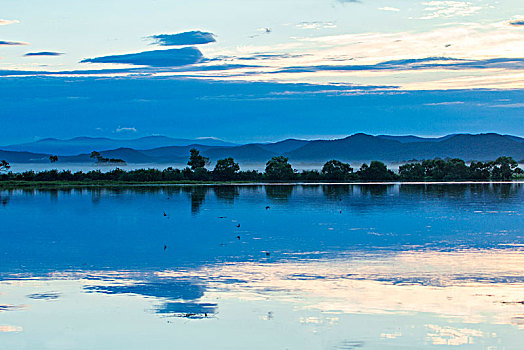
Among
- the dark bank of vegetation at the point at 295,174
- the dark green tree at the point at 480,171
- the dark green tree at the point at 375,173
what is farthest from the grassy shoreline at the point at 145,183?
the dark green tree at the point at 375,173

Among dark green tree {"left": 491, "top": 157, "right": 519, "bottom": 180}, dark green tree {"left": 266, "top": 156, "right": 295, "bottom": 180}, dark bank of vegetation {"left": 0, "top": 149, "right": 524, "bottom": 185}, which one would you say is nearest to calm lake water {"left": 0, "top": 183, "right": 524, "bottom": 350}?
dark bank of vegetation {"left": 0, "top": 149, "right": 524, "bottom": 185}

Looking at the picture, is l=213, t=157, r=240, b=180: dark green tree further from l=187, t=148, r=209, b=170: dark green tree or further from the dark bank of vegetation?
l=187, t=148, r=209, b=170: dark green tree

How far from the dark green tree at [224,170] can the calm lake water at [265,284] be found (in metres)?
47.9

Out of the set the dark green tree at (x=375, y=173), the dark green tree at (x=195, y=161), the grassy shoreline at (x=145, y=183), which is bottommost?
the grassy shoreline at (x=145, y=183)

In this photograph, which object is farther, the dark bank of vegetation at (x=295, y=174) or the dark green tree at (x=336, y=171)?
the dark green tree at (x=336, y=171)

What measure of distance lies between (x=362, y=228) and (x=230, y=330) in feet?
53.3

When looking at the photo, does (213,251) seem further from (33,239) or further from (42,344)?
(42,344)

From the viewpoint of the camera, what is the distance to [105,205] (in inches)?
1670

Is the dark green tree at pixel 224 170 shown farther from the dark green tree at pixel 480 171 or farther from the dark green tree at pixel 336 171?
the dark green tree at pixel 480 171

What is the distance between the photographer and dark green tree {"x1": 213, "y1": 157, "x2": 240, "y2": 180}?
7819cm

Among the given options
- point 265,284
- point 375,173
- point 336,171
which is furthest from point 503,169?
point 265,284

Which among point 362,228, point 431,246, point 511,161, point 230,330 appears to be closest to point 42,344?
point 230,330

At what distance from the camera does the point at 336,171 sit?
258 ft

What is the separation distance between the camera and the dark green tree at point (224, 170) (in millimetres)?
78188
